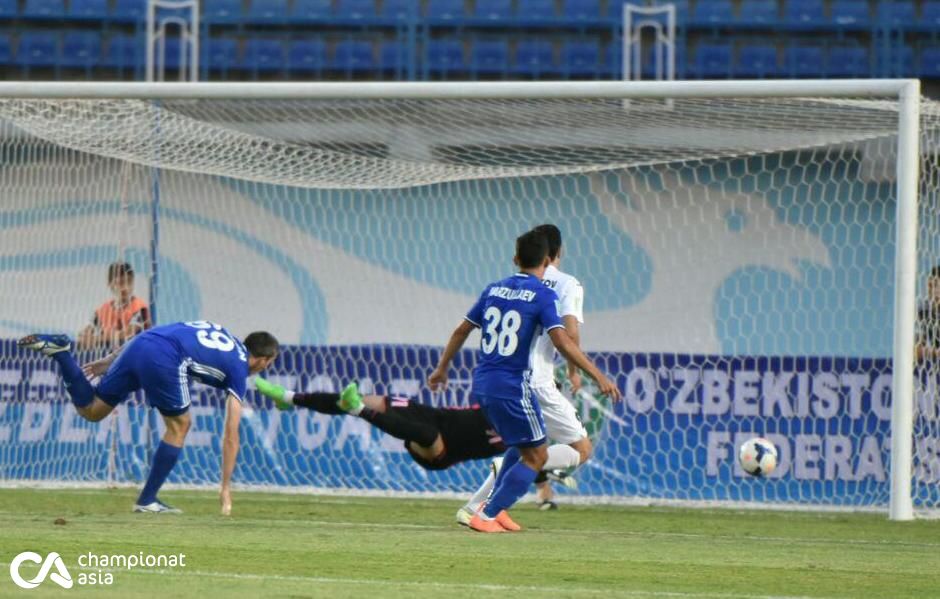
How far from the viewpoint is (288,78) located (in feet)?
62.9

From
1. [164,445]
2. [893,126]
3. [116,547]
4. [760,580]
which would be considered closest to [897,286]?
[893,126]

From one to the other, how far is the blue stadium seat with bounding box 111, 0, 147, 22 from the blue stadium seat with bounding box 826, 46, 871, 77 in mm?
8191

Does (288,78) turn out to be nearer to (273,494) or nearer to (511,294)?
(273,494)

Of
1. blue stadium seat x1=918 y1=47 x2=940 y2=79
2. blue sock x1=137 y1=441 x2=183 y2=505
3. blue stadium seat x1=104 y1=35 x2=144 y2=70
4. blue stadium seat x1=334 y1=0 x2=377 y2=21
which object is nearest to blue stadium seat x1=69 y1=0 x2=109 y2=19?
blue stadium seat x1=104 y1=35 x2=144 y2=70

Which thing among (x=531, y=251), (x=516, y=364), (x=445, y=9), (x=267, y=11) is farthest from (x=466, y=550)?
(x=267, y=11)

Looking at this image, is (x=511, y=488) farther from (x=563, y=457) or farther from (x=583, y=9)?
(x=583, y=9)

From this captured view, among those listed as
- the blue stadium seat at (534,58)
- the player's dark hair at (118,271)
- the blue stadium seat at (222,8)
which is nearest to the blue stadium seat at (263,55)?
the blue stadium seat at (222,8)

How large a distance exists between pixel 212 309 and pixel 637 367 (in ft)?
16.5

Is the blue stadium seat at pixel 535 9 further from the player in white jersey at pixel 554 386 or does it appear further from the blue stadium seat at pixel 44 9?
the player in white jersey at pixel 554 386

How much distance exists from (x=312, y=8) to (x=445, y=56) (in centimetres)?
202

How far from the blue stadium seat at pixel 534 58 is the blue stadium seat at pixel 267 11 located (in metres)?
2.90

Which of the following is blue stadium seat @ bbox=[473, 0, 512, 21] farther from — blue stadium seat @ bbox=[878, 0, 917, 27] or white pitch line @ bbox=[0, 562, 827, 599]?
white pitch line @ bbox=[0, 562, 827, 599]

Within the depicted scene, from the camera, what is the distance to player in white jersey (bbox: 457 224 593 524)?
30.6ft

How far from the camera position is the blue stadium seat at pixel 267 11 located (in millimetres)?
19312
